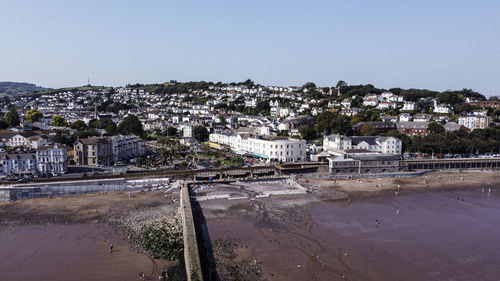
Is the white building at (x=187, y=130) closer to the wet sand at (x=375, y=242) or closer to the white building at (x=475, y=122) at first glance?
the wet sand at (x=375, y=242)

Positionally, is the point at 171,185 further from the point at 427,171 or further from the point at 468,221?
the point at 427,171

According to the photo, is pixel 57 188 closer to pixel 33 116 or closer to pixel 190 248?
pixel 190 248

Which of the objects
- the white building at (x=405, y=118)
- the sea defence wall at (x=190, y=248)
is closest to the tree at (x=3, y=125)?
the sea defence wall at (x=190, y=248)

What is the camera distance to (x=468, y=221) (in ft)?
84.2

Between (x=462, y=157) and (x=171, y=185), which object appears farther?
(x=462, y=157)

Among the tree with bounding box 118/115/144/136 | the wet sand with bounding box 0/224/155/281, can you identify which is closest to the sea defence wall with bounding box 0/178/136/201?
the wet sand with bounding box 0/224/155/281

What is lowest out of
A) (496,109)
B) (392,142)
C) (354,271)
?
(354,271)

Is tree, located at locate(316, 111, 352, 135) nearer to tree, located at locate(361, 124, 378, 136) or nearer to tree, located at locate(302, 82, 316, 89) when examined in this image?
tree, located at locate(361, 124, 378, 136)

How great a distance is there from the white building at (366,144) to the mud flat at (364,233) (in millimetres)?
12385

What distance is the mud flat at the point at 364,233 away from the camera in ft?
59.0

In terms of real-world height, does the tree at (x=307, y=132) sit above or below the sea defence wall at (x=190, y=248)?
above

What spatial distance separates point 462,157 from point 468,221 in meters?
25.1

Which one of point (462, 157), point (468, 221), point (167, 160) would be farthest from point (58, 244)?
point (462, 157)

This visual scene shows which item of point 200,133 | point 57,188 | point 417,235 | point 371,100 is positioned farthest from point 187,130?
point 371,100
